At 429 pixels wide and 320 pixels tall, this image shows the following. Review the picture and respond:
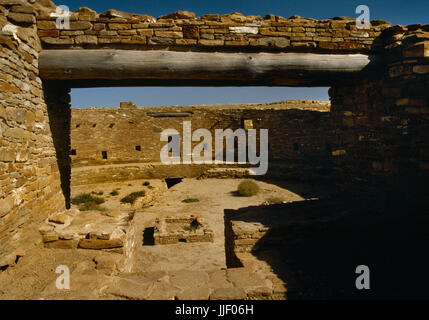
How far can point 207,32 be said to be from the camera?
447 centimetres

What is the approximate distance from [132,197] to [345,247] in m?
10.2

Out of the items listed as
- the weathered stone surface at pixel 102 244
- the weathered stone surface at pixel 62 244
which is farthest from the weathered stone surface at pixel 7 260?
the weathered stone surface at pixel 102 244

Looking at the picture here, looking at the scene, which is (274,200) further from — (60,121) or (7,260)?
(7,260)

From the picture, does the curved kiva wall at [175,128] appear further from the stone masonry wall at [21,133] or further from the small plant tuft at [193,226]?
the stone masonry wall at [21,133]

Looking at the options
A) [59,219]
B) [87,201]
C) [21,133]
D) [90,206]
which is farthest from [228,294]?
[87,201]

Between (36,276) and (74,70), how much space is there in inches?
121

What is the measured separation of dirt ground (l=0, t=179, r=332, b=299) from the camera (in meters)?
2.98

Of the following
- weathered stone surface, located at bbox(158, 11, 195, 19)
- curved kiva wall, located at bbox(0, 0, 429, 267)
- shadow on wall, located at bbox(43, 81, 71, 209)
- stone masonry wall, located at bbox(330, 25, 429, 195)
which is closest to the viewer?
curved kiva wall, located at bbox(0, 0, 429, 267)

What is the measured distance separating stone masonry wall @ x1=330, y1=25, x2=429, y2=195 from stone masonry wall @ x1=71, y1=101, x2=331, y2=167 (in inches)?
446

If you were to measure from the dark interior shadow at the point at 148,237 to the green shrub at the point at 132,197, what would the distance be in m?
3.42

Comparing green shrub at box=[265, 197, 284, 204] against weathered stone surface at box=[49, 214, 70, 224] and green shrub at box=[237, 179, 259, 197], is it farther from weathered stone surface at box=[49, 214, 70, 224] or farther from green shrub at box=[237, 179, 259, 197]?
weathered stone surface at box=[49, 214, 70, 224]

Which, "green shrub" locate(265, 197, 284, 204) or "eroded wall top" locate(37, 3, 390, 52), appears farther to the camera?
"green shrub" locate(265, 197, 284, 204)

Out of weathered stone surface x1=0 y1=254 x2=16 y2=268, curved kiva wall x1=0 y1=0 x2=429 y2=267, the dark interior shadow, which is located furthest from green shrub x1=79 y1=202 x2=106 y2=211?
weathered stone surface x1=0 y1=254 x2=16 y2=268
